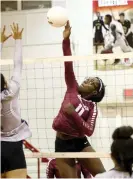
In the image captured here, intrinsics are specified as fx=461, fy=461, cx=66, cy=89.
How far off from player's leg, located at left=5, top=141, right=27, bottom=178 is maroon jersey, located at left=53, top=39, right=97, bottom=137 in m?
0.60

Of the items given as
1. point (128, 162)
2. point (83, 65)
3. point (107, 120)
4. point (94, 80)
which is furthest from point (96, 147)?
point (128, 162)

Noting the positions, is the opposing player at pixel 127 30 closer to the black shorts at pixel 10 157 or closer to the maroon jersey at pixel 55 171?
the maroon jersey at pixel 55 171

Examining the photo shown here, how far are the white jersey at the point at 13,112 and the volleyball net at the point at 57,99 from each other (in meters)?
2.66

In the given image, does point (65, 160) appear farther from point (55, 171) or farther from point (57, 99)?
point (57, 99)

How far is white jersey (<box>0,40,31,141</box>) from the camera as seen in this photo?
3576 millimetres

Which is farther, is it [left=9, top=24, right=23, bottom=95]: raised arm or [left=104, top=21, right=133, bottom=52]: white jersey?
[left=104, top=21, right=133, bottom=52]: white jersey

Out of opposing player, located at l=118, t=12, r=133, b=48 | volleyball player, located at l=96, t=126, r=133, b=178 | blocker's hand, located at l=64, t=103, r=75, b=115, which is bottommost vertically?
volleyball player, located at l=96, t=126, r=133, b=178

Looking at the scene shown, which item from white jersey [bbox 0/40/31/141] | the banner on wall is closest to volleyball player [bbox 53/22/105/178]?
white jersey [bbox 0/40/31/141]

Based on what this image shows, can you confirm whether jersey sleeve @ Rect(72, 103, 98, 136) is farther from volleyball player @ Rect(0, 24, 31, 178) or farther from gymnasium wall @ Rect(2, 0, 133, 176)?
gymnasium wall @ Rect(2, 0, 133, 176)

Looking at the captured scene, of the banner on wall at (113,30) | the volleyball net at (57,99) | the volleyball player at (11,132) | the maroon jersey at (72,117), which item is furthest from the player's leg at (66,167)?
the banner on wall at (113,30)

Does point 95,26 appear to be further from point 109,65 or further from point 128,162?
point 128,162

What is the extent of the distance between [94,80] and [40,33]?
3.13m

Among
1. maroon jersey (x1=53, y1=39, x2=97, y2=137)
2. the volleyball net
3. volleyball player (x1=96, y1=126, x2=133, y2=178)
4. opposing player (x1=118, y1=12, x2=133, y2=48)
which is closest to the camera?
volleyball player (x1=96, y1=126, x2=133, y2=178)

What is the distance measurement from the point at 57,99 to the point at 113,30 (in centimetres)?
130
